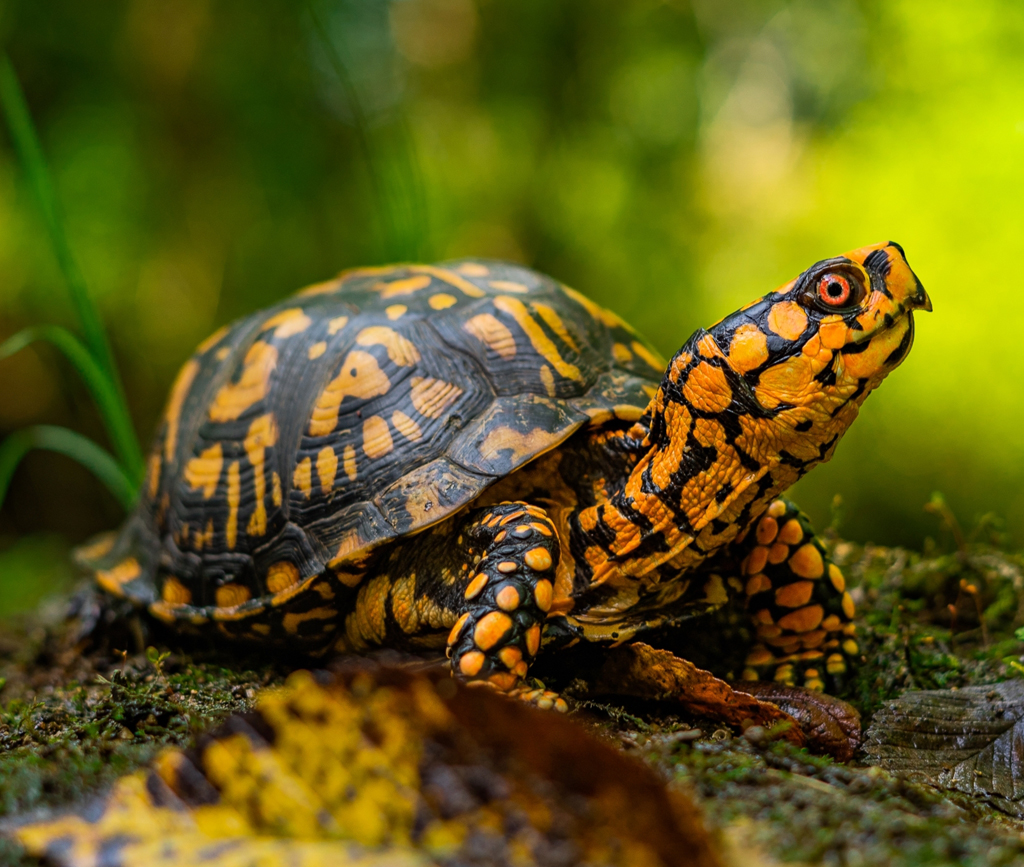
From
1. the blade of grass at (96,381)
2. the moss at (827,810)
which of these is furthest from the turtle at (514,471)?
the blade of grass at (96,381)

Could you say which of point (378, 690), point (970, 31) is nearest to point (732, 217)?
point (970, 31)

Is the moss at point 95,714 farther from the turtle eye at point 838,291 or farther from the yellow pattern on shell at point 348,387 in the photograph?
the turtle eye at point 838,291

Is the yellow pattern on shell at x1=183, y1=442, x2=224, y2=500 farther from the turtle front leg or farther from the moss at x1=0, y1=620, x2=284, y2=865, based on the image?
the turtle front leg

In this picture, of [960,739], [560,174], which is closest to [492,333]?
[960,739]

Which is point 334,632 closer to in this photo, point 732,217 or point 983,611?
point 983,611

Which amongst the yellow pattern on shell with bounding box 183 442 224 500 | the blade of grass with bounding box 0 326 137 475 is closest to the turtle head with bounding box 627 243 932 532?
the yellow pattern on shell with bounding box 183 442 224 500

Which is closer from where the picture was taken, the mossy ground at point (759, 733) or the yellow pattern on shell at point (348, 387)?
the mossy ground at point (759, 733)

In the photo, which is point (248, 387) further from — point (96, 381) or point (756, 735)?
point (756, 735)
